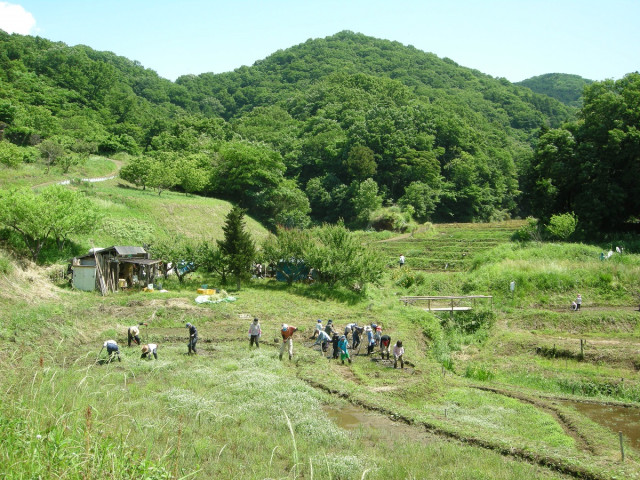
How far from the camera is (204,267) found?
30906 mm

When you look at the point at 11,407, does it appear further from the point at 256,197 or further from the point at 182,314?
the point at 256,197

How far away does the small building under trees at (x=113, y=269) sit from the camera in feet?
84.7

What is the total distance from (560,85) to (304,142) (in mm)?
140460

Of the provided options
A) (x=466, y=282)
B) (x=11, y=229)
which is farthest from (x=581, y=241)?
(x=11, y=229)

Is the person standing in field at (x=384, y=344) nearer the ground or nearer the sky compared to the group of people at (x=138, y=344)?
nearer the ground

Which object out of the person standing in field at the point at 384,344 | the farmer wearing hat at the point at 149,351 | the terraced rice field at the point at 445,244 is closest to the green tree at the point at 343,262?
the terraced rice field at the point at 445,244

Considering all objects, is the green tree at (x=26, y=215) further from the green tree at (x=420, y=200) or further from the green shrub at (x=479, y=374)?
the green tree at (x=420, y=200)

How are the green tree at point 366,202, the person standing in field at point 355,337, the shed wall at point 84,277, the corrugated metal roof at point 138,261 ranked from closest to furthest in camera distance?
the person standing in field at point 355,337, the shed wall at point 84,277, the corrugated metal roof at point 138,261, the green tree at point 366,202

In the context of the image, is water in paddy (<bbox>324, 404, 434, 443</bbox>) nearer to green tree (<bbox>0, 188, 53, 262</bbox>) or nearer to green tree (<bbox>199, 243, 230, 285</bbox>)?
green tree (<bbox>199, 243, 230, 285</bbox>)

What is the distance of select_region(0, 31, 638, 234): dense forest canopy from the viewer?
168ft

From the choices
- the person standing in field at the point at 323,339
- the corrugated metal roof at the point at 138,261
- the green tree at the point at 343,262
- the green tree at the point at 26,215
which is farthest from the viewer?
the green tree at the point at 343,262

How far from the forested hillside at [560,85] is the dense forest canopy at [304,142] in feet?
186

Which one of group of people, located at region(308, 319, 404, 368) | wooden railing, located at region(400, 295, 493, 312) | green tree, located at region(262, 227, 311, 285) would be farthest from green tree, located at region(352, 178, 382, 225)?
group of people, located at region(308, 319, 404, 368)

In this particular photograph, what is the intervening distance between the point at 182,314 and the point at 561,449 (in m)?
17.3
